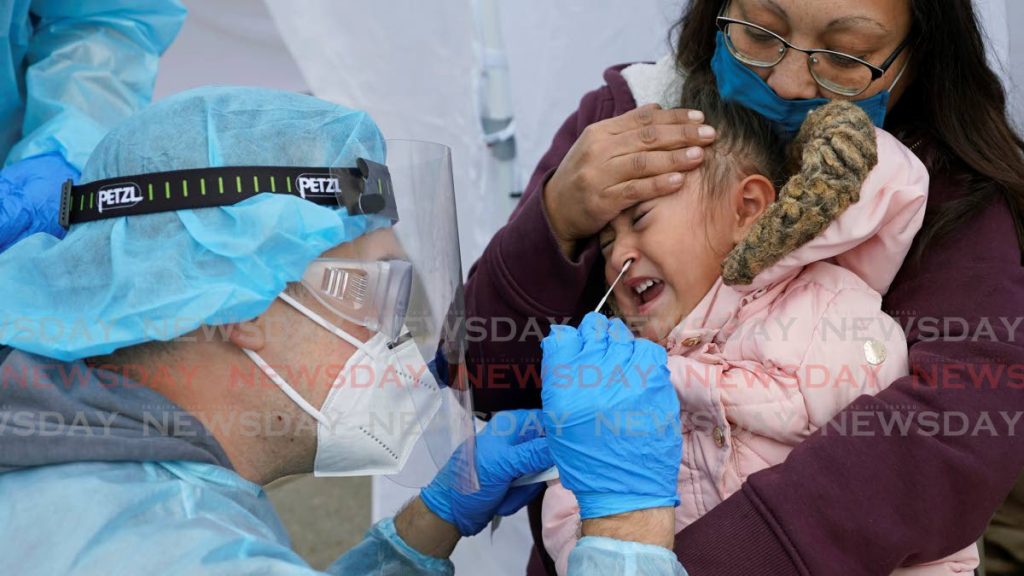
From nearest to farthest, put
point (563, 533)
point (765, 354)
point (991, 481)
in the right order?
point (991, 481), point (765, 354), point (563, 533)

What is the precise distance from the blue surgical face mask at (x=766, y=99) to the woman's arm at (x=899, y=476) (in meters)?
0.39

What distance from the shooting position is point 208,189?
132 cm

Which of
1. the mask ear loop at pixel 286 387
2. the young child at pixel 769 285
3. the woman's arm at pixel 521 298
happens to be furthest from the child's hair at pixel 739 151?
the mask ear loop at pixel 286 387

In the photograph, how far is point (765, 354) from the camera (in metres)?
1.54

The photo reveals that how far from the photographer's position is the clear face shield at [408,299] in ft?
4.83

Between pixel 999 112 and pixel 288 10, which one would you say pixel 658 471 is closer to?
pixel 999 112

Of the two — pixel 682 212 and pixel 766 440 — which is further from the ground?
pixel 682 212

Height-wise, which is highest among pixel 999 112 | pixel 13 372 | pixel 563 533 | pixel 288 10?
pixel 288 10

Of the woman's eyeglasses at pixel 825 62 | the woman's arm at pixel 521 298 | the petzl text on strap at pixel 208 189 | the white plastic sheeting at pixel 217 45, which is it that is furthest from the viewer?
the white plastic sheeting at pixel 217 45

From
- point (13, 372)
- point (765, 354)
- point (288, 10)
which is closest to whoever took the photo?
point (13, 372)

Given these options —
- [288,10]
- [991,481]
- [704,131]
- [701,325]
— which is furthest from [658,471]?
[288,10]

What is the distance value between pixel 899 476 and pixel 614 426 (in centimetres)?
44

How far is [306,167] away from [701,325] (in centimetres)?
76

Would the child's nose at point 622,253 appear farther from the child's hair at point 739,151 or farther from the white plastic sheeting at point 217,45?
the white plastic sheeting at point 217,45
